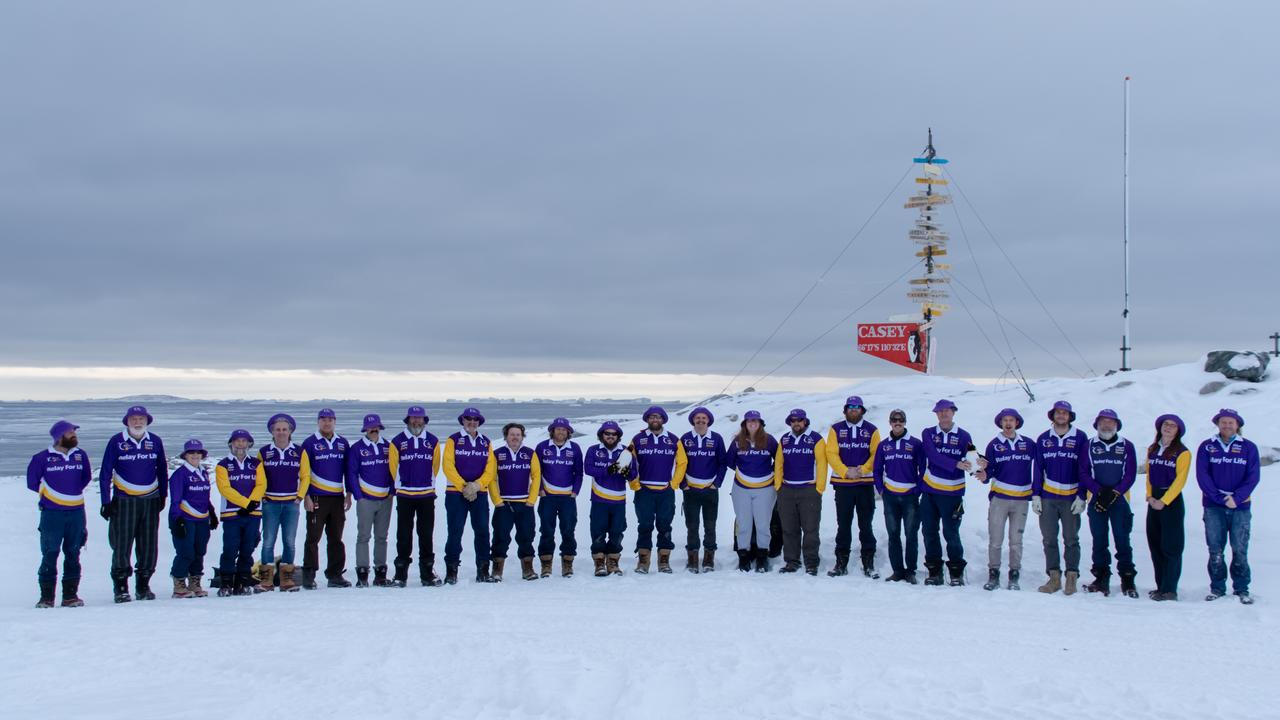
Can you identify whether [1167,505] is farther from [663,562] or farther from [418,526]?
[418,526]

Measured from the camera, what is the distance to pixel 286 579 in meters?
9.40

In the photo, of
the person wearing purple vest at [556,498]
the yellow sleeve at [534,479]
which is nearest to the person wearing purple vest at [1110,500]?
the person wearing purple vest at [556,498]

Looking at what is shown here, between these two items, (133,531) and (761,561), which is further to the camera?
(761,561)

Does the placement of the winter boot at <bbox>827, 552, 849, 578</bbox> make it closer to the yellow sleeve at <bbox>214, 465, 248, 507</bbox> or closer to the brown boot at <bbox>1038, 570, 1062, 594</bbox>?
the brown boot at <bbox>1038, 570, 1062, 594</bbox>

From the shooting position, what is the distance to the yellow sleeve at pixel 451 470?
9594mm

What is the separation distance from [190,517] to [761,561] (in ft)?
19.0

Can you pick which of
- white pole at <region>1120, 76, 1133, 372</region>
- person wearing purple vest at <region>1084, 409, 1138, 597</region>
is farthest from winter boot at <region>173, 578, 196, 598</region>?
white pole at <region>1120, 76, 1133, 372</region>

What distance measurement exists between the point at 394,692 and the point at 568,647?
1368mm

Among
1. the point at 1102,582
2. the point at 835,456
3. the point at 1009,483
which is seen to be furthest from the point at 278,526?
the point at 1102,582

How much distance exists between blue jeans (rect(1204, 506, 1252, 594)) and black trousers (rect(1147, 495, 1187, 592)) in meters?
0.23

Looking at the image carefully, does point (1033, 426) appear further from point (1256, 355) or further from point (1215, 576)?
point (1215, 576)

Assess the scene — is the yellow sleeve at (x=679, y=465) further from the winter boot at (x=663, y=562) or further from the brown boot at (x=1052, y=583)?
the brown boot at (x=1052, y=583)

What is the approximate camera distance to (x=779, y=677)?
594 centimetres

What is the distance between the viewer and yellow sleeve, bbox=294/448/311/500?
9.41m
